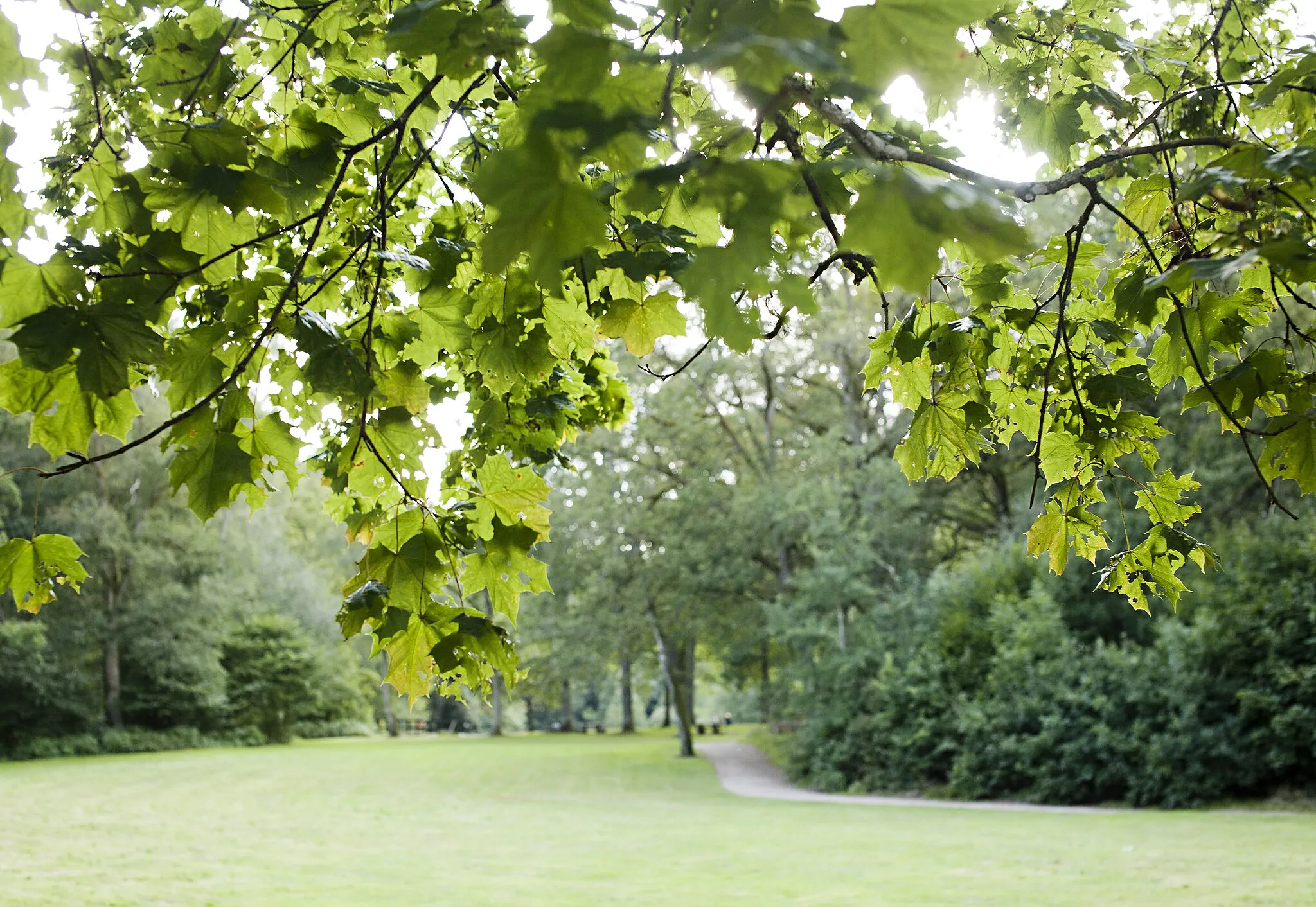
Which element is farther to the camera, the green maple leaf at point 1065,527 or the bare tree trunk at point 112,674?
the bare tree trunk at point 112,674

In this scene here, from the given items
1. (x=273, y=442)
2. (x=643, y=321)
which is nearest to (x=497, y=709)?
(x=643, y=321)

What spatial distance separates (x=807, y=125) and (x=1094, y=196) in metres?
0.75

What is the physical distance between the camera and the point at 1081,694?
13.7m

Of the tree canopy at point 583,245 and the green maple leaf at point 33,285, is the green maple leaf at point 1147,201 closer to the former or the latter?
the tree canopy at point 583,245

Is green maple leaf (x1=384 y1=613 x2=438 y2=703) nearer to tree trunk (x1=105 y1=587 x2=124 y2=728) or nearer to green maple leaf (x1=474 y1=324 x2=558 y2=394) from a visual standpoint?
green maple leaf (x1=474 y1=324 x2=558 y2=394)

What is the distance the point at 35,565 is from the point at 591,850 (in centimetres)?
950

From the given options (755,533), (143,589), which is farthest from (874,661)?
(143,589)

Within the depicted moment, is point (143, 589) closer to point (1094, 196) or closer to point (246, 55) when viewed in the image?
point (246, 55)

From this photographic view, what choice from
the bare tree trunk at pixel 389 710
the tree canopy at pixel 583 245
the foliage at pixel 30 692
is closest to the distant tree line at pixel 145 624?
the foliage at pixel 30 692

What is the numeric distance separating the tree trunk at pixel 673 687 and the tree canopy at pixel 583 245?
804 inches

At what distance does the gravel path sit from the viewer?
13.7m

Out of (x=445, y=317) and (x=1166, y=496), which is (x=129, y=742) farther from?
(x=1166, y=496)

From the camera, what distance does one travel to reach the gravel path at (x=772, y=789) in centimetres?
1371

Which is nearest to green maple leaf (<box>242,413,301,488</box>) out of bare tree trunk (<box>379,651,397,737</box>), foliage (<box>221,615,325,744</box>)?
foliage (<box>221,615,325,744</box>)
